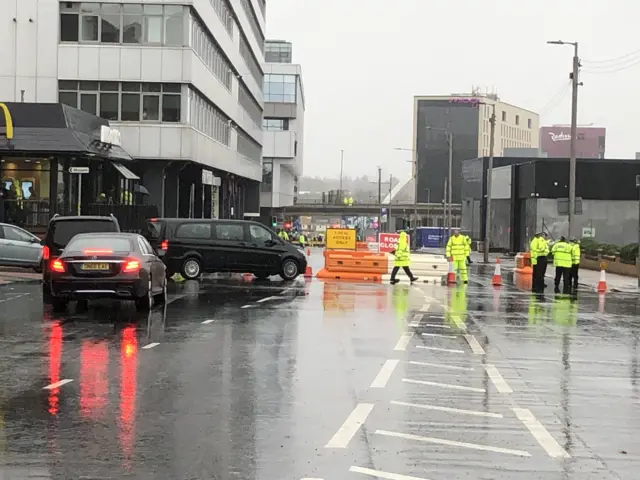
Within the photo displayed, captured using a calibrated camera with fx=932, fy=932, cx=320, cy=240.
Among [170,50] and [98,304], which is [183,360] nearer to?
[98,304]

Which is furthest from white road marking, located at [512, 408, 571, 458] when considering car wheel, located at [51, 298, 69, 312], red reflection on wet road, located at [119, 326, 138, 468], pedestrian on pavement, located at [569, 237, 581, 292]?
pedestrian on pavement, located at [569, 237, 581, 292]

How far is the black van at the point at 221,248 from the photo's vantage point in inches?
1102

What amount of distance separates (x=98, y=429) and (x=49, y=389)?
2.04 meters

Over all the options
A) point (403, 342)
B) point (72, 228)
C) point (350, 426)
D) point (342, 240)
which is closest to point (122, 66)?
point (342, 240)

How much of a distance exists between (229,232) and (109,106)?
1648 cm

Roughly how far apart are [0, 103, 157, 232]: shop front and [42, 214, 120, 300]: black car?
11.1m

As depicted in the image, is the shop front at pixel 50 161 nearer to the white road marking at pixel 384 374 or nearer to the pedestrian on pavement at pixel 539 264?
the pedestrian on pavement at pixel 539 264

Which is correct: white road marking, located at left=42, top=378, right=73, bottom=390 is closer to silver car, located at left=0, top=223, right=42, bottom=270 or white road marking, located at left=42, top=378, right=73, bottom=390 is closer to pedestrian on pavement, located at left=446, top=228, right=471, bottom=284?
silver car, located at left=0, top=223, right=42, bottom=270

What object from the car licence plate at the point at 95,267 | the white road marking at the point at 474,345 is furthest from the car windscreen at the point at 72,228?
the white road marking at the point at 474,345

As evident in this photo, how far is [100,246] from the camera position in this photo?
1694 centimetres

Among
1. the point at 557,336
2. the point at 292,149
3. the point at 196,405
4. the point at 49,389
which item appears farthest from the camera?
the point at 292,149

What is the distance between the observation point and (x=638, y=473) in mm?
6684

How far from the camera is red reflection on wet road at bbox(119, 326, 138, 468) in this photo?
24.1 ft

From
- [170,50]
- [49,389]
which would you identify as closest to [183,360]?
[49,389]
